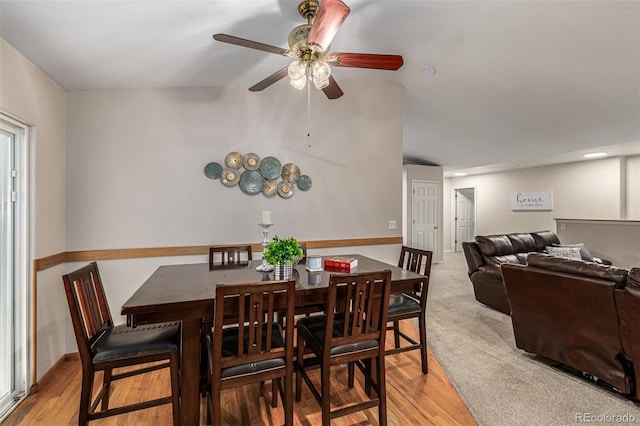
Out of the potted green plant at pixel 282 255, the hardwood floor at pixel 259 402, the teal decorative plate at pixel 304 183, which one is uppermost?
the teal decorative plate at pixel 304 183

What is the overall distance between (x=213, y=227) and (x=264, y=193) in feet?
2.07

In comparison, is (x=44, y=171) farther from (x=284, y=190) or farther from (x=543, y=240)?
(x=543, y=240)

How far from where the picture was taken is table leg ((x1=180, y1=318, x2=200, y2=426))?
1.64 meters

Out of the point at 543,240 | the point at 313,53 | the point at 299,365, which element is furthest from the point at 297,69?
the point at 543,240

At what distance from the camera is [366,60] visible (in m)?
2.00

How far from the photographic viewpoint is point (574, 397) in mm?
2092

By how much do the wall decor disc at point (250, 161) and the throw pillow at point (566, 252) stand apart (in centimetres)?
435

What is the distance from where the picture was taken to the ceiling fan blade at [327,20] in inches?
56.3

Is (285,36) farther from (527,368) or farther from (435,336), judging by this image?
(527,368)

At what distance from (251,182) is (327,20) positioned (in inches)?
77.1

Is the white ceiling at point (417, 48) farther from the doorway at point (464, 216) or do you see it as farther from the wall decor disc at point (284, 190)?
the doorway at point (464, 216)

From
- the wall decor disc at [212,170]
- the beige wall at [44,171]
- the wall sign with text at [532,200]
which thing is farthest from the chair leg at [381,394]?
the wall sign with text at [532,200]

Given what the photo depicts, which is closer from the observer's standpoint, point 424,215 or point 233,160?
point 233,160

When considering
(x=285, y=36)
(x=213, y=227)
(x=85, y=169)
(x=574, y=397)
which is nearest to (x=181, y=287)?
(x=213, y=227)
